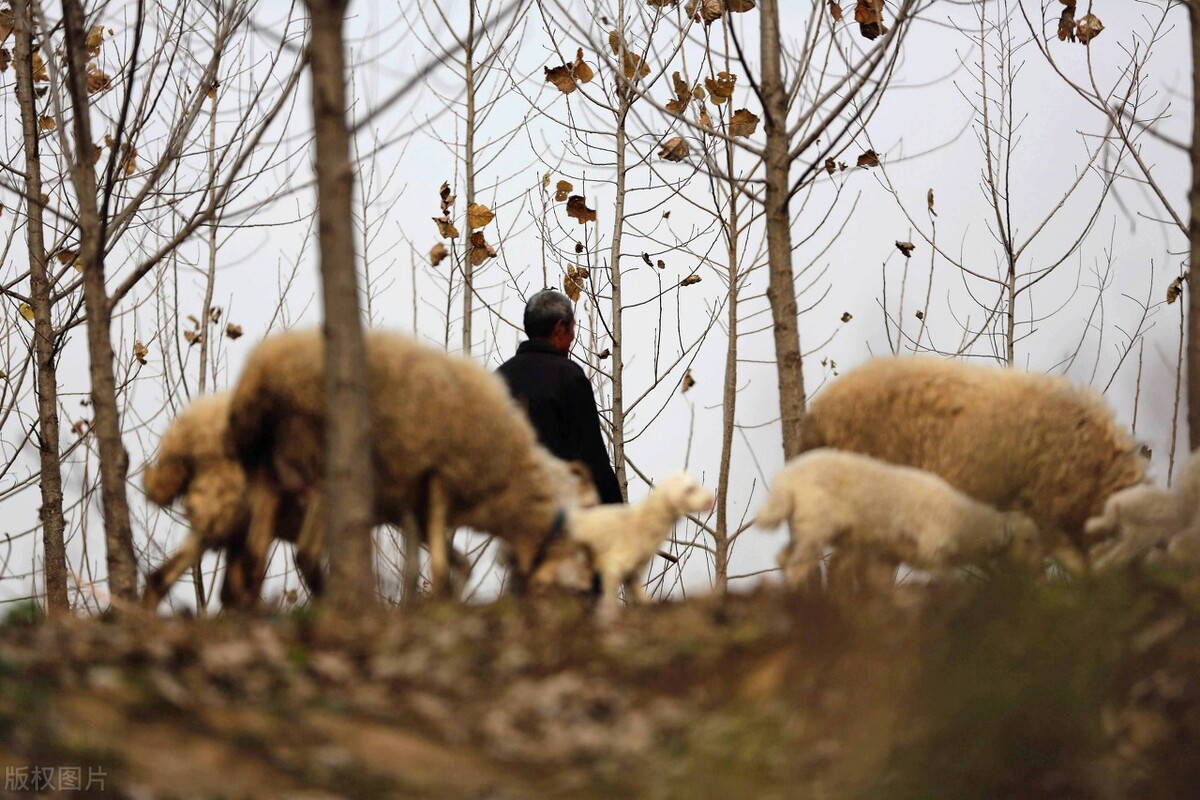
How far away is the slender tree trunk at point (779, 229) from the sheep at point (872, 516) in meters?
0.93

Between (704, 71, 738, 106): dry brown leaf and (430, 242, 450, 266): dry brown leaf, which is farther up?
(704, 71, 738, 106): dry brown leaf

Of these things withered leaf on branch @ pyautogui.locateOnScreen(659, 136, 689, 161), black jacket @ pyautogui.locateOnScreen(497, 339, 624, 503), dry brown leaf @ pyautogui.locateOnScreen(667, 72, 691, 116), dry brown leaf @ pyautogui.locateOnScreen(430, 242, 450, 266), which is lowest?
black jacket @ pyautogui.locateOnScreen(497, 339, 624, 503)

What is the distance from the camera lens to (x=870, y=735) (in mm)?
3254

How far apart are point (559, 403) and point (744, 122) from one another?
2.60m

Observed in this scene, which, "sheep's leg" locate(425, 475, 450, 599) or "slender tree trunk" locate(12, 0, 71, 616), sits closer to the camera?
"sheep's leg" locate(425, 475, 450, 599)

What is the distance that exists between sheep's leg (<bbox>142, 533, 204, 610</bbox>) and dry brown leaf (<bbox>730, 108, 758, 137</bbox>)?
4621 millimetres

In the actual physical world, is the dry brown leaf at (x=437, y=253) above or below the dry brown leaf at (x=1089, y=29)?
below

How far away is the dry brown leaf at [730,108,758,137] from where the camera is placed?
8680 mm

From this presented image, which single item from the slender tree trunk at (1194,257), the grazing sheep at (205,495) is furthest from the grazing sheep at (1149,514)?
the grazing sheep at (205,495)

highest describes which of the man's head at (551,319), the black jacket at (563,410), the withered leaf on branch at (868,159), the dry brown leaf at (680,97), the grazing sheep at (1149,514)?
the dry brown leaf at (680,97)

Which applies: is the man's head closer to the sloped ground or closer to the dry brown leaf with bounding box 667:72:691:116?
the dry brown leaf with bounding box 667:72:691:116

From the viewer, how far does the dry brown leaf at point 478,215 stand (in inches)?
396

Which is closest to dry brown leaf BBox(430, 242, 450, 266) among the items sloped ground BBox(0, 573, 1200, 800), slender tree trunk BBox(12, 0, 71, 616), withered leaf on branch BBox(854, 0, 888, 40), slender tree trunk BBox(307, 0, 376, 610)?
slender tree trunk BBox(12, 0, 71, 616)

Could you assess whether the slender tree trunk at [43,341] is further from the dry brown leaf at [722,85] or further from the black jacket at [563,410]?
the dry brown leaf at [722,85]
